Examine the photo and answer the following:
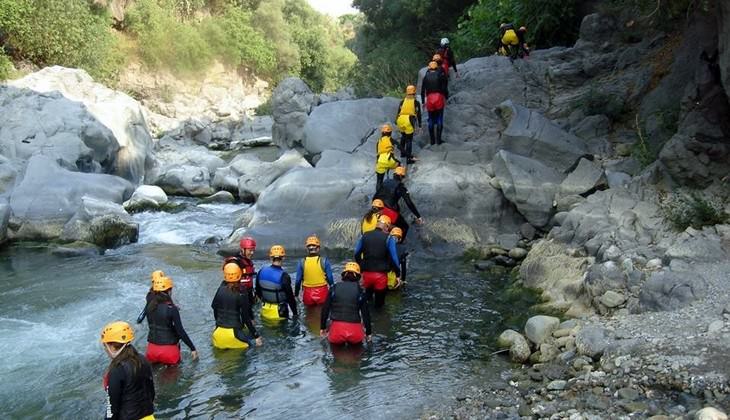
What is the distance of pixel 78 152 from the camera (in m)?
20.2

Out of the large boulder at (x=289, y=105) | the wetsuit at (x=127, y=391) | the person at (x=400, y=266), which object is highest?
the large boulder at (x=289, y=105)

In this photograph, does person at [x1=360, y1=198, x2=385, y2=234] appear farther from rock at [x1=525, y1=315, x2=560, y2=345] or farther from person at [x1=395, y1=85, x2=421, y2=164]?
rock at [x1=525, y1=315, x2=560, y2=345]

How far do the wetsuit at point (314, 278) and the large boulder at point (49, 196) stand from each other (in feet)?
26.6

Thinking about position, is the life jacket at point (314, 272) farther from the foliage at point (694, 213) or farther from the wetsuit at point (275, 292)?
the foliage at point (694, 213)

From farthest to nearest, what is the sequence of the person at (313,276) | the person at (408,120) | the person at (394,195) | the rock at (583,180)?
the person at (408,120) < the rock at (583,180) < the person at (394,195) < the person at (313,276)

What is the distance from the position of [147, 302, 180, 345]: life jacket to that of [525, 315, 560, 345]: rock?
463 centimetres

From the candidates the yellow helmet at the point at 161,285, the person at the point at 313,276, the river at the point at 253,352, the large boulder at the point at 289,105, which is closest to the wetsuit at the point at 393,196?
the river at the point at 253,352

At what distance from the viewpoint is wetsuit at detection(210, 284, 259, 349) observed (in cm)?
942

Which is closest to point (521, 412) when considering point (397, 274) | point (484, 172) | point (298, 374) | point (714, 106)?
point (298, 374)

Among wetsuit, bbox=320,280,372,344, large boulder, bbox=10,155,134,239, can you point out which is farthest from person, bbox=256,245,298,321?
large boulder, bbox=10,155,134,239

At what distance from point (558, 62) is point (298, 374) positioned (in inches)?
506

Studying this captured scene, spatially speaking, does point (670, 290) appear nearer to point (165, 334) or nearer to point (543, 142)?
point (165, 334)

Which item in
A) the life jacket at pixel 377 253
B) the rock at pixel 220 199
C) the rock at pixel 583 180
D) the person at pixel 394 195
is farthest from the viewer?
the rock at pixel 220 199

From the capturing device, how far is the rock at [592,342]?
8498 millimetres
